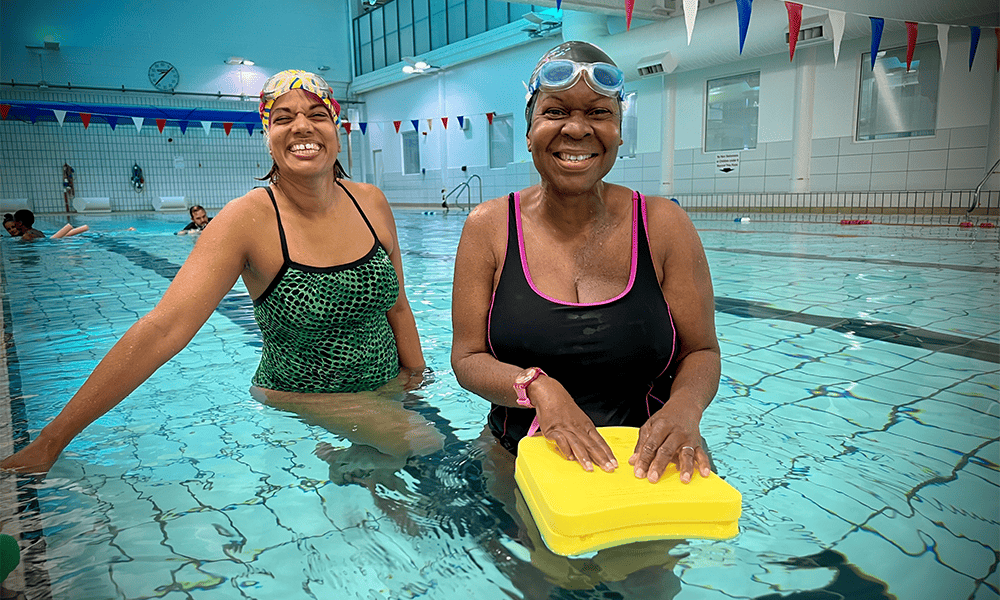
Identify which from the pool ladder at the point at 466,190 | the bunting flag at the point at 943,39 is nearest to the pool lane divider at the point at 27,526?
the bunting flag at the point at 943,39

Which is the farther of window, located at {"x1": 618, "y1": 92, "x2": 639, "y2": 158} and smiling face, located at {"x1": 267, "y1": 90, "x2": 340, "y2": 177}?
window, located at {"x1": 618, "y1": 92, "x2": 639, "y2": 158}

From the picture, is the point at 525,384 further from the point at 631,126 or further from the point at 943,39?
the point at 631,126

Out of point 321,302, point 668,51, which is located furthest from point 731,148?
point 321,302

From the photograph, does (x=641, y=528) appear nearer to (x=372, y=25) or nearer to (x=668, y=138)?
(x=668, y=138)

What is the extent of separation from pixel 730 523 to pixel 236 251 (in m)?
1.53

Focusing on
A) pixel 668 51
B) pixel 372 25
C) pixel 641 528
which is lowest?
pixel 641 528

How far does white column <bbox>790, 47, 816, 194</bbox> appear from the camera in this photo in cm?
1127

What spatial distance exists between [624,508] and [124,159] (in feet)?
74.6

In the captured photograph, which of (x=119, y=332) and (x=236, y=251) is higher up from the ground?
(x=236, y=251)

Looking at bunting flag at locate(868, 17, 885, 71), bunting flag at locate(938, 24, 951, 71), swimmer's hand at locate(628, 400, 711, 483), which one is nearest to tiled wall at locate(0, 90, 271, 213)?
bunting flag at locate(868, 17, 885, 71)

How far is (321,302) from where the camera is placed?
82.0 inches

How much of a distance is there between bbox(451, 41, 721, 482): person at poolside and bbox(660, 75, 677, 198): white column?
13068 millimetres

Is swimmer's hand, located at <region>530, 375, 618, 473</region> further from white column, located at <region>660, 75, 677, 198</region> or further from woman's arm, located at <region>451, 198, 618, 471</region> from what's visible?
white column, located at <region>660, 75, 677, 198</region>

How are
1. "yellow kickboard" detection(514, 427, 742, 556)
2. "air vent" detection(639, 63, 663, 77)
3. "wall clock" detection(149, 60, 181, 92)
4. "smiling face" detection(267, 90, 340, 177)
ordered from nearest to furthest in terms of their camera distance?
1. "yellow kickboard" detection(514, 427, 742, 556)
2. "smiling face" detection(267, 90, 340, 177)
3. "air vent" detection(639, 63, 663, 77)
4. "wall clock" detection(149, 60, 181, 92)
